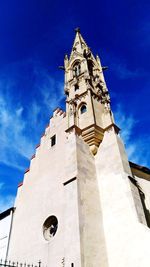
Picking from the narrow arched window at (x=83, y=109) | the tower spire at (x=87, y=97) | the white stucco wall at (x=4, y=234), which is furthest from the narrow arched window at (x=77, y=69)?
the white stucco wall at (x=4, y=234)

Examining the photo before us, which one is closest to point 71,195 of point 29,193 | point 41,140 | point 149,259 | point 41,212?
point 41,212

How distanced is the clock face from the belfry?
5cm

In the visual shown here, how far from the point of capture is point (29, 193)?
15.5m

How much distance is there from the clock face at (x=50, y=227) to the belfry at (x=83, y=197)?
0.05 metres

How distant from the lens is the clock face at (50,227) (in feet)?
39.6

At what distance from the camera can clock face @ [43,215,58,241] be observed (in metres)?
12.1

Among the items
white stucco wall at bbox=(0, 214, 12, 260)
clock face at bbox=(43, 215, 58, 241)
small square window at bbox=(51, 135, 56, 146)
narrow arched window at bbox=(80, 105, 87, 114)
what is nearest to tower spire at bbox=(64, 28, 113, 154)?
narrow arched window at bbox=(80, 105, 87, 114)

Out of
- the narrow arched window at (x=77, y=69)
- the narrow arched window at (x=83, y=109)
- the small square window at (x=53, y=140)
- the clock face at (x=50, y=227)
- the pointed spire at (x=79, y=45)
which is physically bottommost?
the clock face at (x=50, y=227)

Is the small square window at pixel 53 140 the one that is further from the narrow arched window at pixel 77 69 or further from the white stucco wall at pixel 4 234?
the narrow arched window at pixel 77 69

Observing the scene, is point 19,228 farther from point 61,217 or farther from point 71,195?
point 71,195

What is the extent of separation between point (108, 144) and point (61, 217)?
4592mm

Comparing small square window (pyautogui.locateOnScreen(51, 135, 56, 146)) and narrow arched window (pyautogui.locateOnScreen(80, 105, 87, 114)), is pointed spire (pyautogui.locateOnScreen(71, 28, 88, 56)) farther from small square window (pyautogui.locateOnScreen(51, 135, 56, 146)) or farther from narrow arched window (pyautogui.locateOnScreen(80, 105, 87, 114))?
small square window (pyautogui.locateOnScreen(51, 135, 56, 146))

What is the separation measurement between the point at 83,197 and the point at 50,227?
300cm

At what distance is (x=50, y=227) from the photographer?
12.4m
